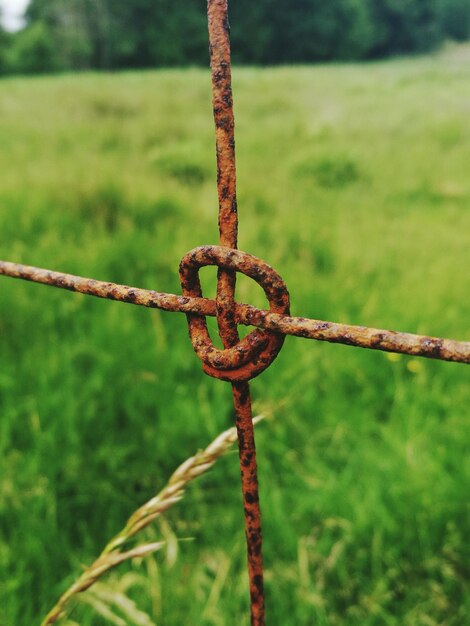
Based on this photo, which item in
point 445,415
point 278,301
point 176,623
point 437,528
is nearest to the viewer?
point 278,301

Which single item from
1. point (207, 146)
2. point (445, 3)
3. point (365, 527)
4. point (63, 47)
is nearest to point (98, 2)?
point (63, 47)

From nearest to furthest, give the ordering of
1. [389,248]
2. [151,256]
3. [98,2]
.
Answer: [151,256] < [389,248] < [98,2]

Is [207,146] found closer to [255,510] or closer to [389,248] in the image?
[389,248]

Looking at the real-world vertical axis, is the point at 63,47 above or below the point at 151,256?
above

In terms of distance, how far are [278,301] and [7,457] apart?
129 cm

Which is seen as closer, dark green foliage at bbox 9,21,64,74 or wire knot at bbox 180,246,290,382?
wire knot at bbox 180,246,290,382

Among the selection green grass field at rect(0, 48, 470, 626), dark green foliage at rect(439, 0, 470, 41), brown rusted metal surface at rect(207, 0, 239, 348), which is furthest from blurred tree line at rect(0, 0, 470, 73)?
brown rusted metal surface at rect(207, 0, 239, 348)

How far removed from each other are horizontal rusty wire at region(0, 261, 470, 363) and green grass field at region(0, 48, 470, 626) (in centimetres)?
22

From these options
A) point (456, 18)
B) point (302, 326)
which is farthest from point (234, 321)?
point (456, 18)

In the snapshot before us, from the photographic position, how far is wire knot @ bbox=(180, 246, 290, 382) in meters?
0.42

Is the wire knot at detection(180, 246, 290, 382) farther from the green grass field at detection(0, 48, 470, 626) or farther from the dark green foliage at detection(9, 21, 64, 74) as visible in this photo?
the dark green foliage at detection(9, 21, 64, 74)

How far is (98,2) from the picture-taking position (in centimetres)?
A: 3038

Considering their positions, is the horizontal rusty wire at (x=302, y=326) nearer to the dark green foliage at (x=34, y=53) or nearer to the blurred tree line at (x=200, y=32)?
the blurred tree line at (x=200, y=32)

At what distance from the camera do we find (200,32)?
2847 cm
